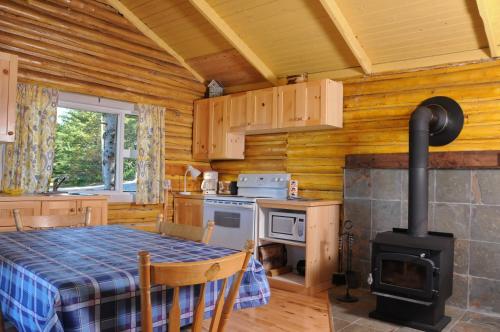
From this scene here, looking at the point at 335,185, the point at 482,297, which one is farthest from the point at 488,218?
the point at 335,185

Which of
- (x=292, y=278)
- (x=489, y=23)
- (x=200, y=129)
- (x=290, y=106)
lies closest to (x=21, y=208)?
(x=200, y=129)

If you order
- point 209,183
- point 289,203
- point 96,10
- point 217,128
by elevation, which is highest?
point 96,10

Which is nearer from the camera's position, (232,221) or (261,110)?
(232,221)

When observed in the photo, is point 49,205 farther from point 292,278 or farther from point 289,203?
point 292,278

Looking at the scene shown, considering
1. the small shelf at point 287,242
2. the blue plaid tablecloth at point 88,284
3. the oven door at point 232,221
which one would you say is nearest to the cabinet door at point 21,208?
the blue plaid tablecloth at point 88,284

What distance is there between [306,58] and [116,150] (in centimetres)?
271

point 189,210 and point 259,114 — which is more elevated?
point 259,114

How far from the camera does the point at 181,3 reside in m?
4.92

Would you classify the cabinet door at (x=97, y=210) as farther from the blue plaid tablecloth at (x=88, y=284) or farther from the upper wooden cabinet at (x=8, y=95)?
the blue plaid tablecloth at (x=88, y=284)

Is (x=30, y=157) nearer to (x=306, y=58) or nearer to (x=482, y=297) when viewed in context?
(x=306, y=58)

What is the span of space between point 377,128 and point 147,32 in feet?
10.7

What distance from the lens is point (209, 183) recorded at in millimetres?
6066

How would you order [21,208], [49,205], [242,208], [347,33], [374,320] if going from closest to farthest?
[374,320]
[21,208]
[49,205]
[347,33]
[242,208]

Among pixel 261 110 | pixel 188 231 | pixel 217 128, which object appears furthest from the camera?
pixel 217 128
